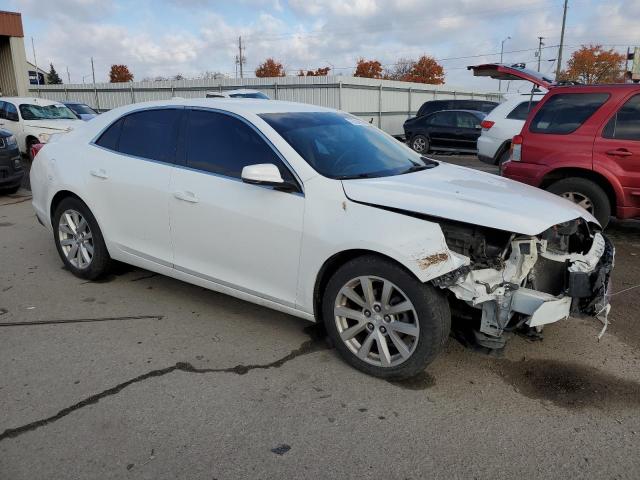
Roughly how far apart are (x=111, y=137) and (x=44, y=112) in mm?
10865

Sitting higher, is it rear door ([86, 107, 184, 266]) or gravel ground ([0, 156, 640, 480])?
rear door ([86, 107, 184, 266])

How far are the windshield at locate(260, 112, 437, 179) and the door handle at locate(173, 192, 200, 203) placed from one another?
77cm

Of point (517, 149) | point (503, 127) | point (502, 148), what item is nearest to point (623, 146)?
point (517, 149)

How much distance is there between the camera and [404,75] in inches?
2815

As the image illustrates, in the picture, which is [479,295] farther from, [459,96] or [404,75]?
[404,75]

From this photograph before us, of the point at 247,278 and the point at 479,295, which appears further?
the point at 247,278

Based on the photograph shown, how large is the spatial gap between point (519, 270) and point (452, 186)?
0.74 meters

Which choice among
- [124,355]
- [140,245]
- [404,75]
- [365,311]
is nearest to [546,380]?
[365,311]

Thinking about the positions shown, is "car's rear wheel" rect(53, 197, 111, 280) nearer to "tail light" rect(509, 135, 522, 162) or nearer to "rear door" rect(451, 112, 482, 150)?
"tail light" rect(509, 135, 522, 162)

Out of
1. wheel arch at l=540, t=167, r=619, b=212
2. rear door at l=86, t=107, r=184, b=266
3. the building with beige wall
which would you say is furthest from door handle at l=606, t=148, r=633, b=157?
the building with beige wall

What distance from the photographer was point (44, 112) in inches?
547

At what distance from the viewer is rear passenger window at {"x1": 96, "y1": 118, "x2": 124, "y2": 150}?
15.3 feet

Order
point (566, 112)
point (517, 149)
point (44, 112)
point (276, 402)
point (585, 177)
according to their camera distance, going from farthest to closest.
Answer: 1. point (44, 112)
2. point (517, 149)
3. point (566, 112)
4. point (585, 177)
5. point (276, 402)

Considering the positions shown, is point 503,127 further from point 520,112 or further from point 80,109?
point 80,109
